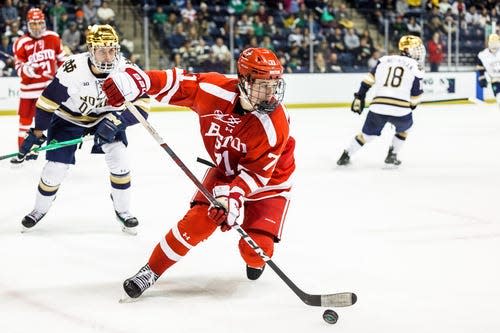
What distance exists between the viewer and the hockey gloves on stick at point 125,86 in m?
2.82

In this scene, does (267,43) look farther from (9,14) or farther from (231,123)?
(231,123)

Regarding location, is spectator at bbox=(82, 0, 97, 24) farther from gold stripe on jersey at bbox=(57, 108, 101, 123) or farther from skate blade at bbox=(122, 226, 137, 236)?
skate blade at bbox=(122, 226, 137, 236)

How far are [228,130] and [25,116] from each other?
3.86 m

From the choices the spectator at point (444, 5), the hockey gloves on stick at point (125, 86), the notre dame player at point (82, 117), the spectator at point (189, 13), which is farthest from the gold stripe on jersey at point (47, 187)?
the spectator at point (444, 5)

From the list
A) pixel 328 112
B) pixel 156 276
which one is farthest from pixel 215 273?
pixel 328 112

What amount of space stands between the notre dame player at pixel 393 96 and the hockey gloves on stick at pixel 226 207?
3671mm

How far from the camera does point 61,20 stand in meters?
10.4

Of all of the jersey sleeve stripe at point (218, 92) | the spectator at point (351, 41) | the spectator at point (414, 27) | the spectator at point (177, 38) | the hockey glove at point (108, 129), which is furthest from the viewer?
the spectator at point (414, 27)

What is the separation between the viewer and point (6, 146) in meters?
7.21

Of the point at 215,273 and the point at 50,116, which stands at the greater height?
the point at 50,116

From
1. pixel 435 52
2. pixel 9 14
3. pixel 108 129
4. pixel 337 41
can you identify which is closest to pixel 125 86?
pixel 108 129

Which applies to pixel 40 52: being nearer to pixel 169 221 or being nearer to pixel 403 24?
pixel 169 221

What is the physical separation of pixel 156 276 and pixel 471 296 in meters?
1.18

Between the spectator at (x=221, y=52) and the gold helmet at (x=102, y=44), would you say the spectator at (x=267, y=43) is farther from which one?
the gold helmet at (x=102, y=44)
